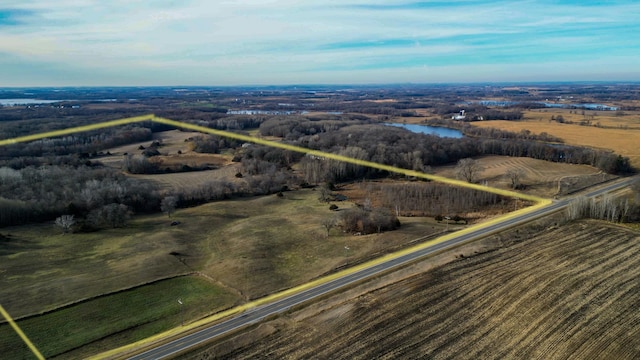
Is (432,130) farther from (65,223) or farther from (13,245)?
(13,245)

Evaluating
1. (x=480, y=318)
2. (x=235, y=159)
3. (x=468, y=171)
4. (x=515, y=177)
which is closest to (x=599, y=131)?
(x=515, y=177)

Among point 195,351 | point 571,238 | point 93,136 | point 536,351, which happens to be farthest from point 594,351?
point 93,136

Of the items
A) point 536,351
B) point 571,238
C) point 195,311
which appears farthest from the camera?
point 571,238

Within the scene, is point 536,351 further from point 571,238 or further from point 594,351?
point 571,238

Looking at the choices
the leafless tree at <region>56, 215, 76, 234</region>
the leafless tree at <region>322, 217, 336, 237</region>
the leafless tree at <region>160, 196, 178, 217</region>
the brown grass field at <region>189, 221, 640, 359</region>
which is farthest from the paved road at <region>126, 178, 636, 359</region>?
the leafless tree at <region>56, 215, 76, 234</region>

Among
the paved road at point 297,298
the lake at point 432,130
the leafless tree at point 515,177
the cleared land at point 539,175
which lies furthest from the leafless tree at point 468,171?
the lake at point 432,130

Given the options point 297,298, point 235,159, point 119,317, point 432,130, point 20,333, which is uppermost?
point 432,130

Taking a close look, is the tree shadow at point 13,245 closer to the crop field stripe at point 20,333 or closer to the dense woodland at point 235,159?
the dense woodland at point 235,159
